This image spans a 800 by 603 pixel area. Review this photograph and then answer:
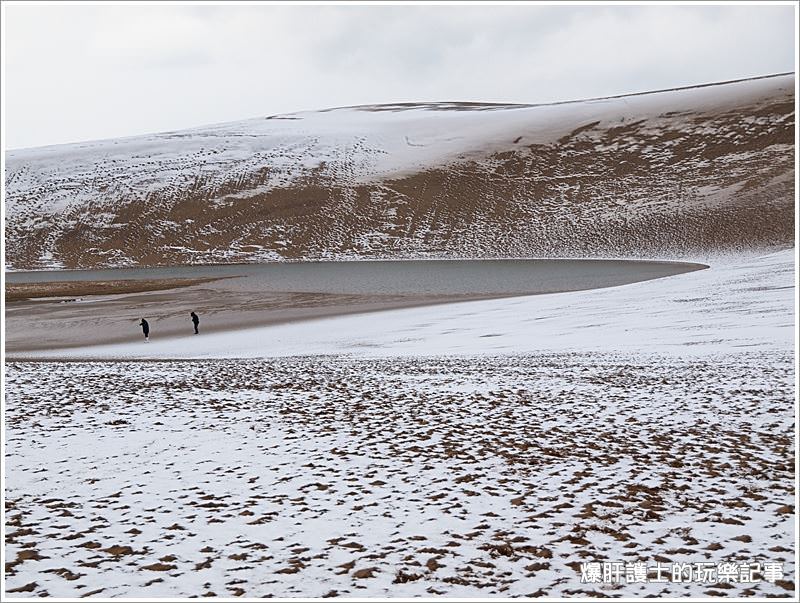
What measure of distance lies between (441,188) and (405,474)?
8412cm

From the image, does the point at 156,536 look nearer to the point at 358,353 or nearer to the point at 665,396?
the point at 665,396

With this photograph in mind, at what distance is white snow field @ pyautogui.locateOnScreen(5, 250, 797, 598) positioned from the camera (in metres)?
6.97

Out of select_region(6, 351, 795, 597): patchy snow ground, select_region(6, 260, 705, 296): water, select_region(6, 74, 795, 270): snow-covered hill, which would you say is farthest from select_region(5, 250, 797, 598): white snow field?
select_region(6, 74, 795, 270): snow-covered hill

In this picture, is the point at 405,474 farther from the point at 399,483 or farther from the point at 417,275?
the point at 417,275

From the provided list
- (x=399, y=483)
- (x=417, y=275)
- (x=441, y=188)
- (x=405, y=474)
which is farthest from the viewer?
(x=441, y=188)

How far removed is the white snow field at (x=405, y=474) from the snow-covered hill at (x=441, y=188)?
187 feet

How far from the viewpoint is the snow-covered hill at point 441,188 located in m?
75.3

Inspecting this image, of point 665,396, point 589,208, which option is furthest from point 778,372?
point 589,208

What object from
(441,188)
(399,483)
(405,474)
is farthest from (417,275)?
(399,483)

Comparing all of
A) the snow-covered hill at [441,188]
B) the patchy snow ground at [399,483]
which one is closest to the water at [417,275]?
the snow-covered hill at [441,188]

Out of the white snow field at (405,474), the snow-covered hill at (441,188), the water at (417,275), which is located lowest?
the white snow field at (405,474)

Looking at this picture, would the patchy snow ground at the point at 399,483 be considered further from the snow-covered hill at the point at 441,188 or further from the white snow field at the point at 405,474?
the snow-covered hill at the point at 441,188

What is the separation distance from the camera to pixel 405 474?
9859 mm

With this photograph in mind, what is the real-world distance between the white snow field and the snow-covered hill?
56.9 m
